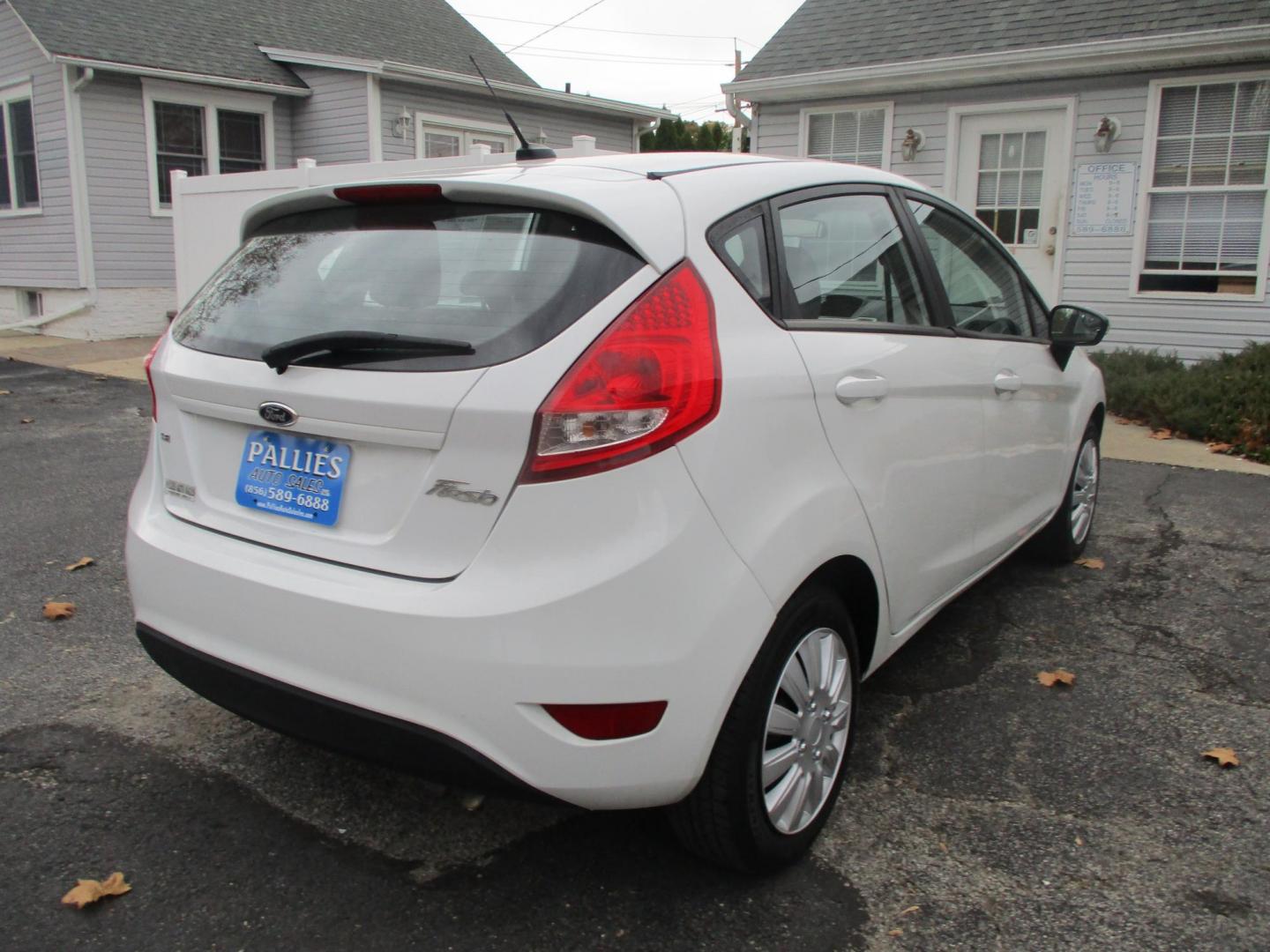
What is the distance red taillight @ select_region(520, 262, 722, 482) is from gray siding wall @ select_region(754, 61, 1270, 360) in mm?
9566

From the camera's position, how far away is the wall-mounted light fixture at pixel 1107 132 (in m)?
10.3

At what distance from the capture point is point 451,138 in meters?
16.8

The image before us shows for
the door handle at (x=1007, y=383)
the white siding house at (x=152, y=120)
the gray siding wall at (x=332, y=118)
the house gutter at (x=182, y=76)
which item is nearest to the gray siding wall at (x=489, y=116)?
the white siding house at (x=152, y=120)

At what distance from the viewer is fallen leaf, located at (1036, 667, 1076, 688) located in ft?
12.0

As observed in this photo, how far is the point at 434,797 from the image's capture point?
2.92 metres

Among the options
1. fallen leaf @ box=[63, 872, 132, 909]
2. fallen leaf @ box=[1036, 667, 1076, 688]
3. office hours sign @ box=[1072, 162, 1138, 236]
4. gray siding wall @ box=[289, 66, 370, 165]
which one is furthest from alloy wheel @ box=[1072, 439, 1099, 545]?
gray siding wall @ box=[289, 66, 370, 165]

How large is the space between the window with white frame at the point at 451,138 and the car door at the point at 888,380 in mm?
13772

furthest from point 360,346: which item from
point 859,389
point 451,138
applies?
point 451,138

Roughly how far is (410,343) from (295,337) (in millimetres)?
364

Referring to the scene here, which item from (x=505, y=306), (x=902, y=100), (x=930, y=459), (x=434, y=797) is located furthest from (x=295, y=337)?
(x=902, y=100)

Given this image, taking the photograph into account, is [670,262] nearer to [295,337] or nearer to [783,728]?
[295,337]

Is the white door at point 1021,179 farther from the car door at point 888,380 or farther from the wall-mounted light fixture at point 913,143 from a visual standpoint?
the car door at point 888,380

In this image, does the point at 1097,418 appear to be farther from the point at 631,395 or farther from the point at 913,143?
the point at 913,143

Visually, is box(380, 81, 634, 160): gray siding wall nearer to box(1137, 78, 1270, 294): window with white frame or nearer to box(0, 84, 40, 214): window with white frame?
box(0, 84, 40, 214): window with white frame
